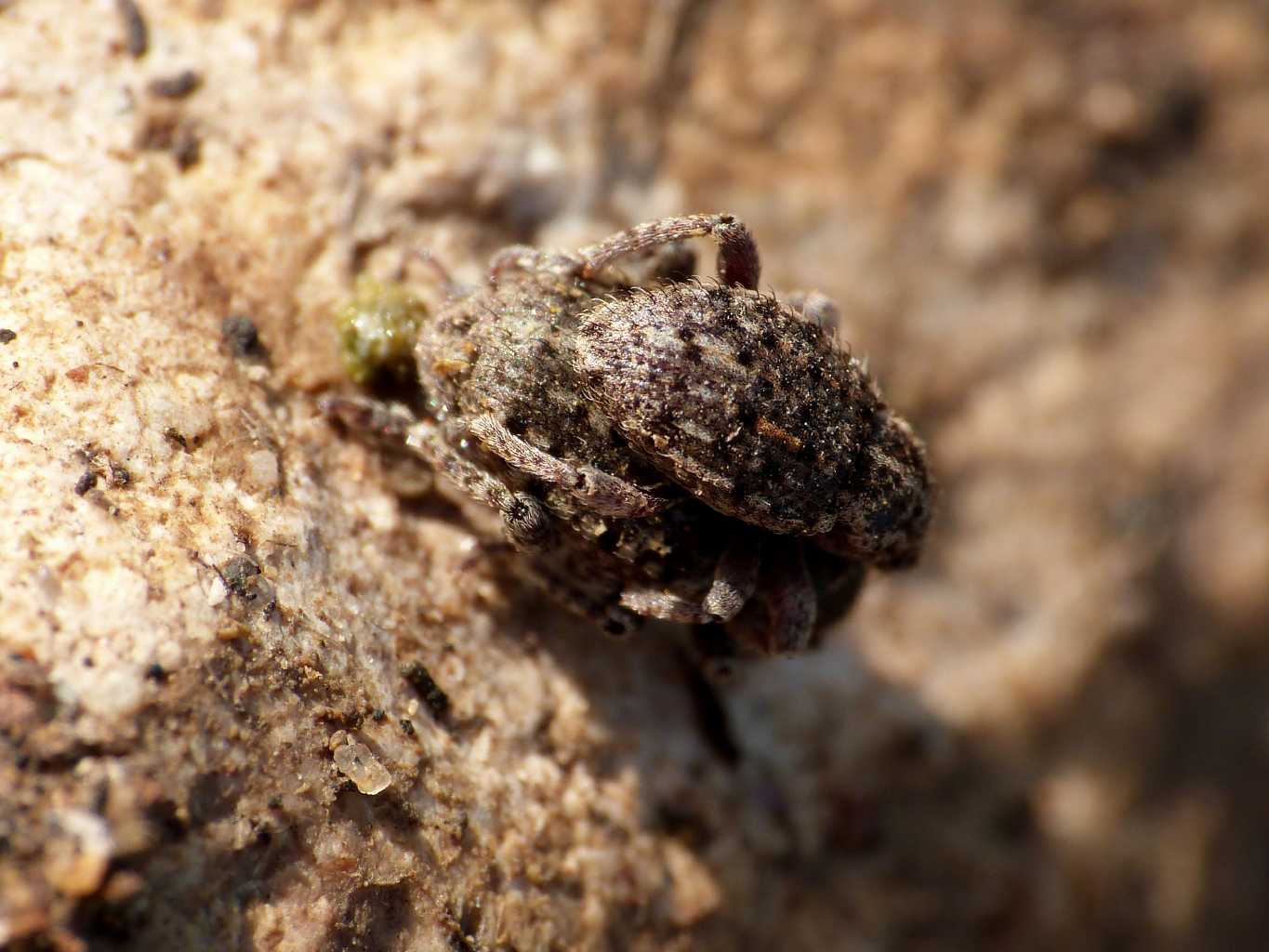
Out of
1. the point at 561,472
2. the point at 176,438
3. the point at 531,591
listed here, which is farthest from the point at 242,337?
the point at 531,591

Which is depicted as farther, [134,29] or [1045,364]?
[1045,364]

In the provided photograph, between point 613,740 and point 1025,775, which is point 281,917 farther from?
point 1025,775

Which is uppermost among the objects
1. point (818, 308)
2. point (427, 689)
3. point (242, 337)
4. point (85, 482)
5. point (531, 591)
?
point (818, 308)

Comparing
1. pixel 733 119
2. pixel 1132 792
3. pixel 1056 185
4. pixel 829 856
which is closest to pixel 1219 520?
pixel 1132 792

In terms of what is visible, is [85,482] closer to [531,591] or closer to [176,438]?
[176,438]

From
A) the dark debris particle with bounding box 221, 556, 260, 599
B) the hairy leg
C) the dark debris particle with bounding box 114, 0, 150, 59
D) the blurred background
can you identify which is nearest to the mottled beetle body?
the hairy leg

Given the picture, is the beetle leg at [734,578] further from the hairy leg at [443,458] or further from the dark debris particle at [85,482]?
the dark debris particle at [85,482]

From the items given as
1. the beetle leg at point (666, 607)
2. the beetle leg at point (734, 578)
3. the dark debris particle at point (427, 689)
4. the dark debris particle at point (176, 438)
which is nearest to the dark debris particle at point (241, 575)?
the dark debris particle at point (176, 438)
